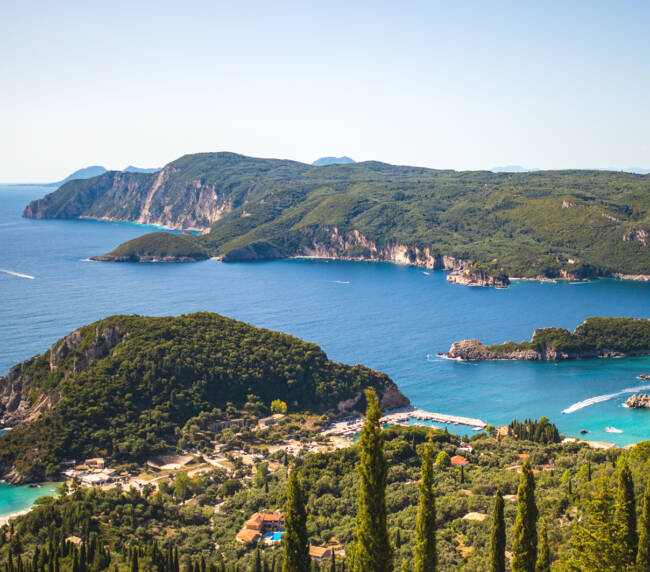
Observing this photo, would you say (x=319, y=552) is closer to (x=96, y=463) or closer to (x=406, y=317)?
(x=96, y=463)

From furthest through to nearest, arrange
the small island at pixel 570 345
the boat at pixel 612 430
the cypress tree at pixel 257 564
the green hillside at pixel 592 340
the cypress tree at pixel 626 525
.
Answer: the green hillside at pixel 592 340
the small island at pixel 570 345
the boat at pixel 612 430
the cypress tree at pixel 257 564
the cypress tree at pixel 626 525

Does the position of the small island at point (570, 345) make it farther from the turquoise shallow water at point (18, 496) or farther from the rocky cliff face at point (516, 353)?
the turquoise shallow water at point (18, 496)

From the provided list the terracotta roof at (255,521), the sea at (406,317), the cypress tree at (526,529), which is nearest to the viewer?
the cypress tree at (526,529)

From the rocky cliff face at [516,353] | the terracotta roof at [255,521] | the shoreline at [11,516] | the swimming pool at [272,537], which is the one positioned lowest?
the shoreline at [11,516]

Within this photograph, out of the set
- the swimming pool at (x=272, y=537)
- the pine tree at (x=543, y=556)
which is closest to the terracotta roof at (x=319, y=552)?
the swimming pool at (x=272, y=537)

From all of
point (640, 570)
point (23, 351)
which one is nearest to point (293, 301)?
point (23, 351)

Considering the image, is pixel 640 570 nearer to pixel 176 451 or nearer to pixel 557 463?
pixel 557 463

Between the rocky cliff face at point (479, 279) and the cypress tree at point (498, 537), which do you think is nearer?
the cypress tree at point (498, 537)
